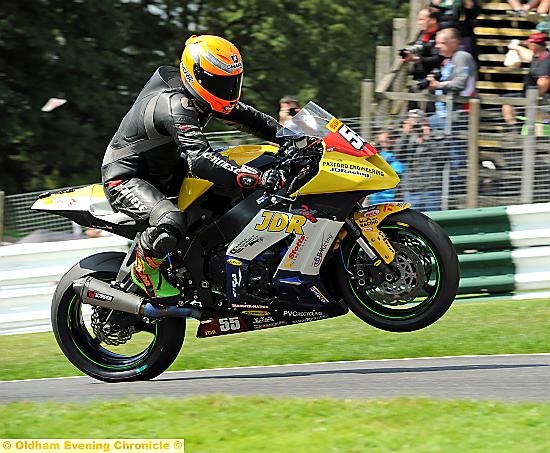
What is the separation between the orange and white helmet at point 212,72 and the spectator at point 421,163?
3.74 meters

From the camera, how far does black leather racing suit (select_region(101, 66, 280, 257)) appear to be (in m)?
6.62

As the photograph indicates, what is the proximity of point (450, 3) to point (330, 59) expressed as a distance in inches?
498

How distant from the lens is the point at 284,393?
21.2ft

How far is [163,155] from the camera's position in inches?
279

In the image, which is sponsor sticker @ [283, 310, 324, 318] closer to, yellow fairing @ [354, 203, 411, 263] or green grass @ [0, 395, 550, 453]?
yellow fairing @ [354, 203, 411, 263]

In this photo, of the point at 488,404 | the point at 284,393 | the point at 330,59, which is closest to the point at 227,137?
the point at 284,393

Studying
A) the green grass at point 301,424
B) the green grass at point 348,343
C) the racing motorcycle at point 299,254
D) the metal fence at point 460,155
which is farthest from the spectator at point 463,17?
the green grass at point 301,424

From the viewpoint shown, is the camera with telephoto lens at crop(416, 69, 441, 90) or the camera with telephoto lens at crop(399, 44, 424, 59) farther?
the camera with telephoto lens at crop(399, 44, 424, 59)

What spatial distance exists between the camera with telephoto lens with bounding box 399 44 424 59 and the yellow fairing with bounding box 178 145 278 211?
5.77m

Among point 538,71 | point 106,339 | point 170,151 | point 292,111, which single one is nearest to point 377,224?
point 170,151

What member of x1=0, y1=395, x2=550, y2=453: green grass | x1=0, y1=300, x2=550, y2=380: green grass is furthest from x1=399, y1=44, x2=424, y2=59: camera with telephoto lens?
x1=0, y1=395, x2=550, y2=453: green grass

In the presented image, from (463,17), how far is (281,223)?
648 cm

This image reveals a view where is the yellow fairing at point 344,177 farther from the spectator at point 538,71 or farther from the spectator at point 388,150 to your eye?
the spectator at point 538,71

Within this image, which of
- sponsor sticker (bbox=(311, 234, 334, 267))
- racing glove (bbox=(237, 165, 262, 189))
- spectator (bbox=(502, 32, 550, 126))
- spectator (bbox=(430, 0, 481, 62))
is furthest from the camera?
spectator (bbox=(430, 0, 481, 62))
